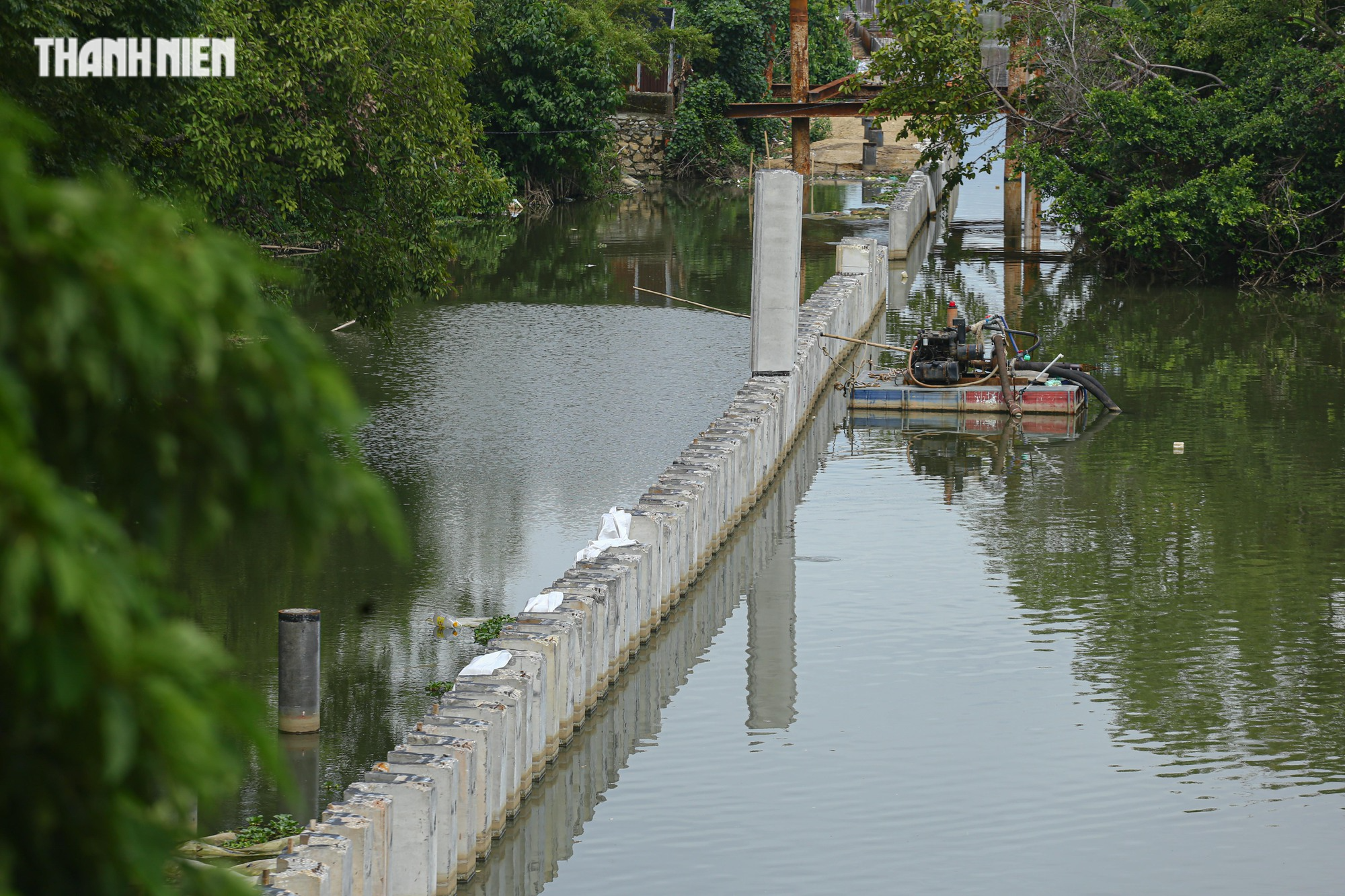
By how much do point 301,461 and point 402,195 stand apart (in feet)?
63.9

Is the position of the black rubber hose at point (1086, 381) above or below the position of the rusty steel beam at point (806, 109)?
below

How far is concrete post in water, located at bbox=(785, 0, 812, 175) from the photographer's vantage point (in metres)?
52.2

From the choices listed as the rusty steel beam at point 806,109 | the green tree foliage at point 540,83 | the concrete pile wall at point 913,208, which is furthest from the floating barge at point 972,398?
the green tree foliage at point 540,83

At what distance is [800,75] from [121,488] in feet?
166

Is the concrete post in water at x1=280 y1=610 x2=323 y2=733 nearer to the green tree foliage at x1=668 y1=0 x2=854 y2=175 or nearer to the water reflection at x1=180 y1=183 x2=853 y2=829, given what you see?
the water reflection at x1=180 y1=183 x2=853 y2=829

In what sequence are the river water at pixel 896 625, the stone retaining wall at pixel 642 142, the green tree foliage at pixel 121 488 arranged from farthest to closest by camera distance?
the stone retaining wall at pixel 642 142, the river water at pixel 896 625, the green tree foliage at pixel 121 488

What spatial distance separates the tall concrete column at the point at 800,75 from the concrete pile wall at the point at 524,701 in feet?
95.8

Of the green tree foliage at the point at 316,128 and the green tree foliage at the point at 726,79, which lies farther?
the green tree foliage at the point at 726,79

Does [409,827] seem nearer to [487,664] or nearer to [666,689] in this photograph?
[487,664]

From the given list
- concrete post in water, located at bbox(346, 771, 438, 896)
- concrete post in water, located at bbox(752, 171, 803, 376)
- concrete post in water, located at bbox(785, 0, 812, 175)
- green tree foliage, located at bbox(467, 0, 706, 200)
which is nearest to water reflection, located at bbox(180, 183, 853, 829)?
concrete post in water, located at bbox(752, 171, 803, 376)

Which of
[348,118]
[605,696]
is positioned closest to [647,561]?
[605,696]

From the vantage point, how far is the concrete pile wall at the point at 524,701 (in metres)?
11.1

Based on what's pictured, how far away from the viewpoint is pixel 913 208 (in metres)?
52.2

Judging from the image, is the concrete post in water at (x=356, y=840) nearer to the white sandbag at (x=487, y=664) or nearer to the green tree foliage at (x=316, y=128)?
the white sandbag at (x=487, y=664)
